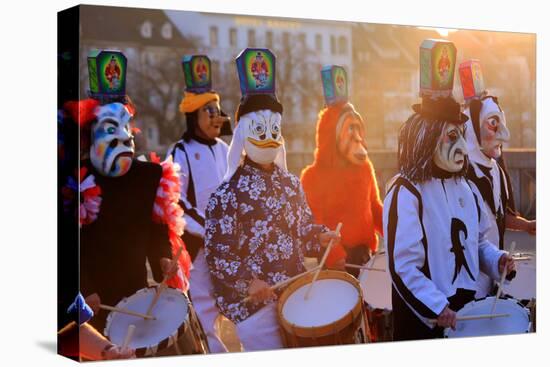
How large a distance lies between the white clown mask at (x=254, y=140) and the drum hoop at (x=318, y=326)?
2.56 ft

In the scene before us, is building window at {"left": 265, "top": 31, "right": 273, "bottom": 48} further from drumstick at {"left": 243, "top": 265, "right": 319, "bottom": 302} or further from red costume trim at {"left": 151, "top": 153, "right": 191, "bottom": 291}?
drumstick at {"left": 243, "top": 265, "right": 319, "bottom": 302}

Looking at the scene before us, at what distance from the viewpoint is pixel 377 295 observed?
28.8 feet

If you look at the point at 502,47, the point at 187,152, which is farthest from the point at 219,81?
the point at 502,47

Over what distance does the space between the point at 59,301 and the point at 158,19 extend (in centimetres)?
181

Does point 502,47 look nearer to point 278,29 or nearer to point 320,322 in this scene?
point 278,29

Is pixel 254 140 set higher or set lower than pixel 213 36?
lower

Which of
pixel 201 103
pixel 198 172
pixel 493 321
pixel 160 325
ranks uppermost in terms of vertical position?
pixel 201 103

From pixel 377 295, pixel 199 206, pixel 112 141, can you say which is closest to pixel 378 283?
pixel 377 295

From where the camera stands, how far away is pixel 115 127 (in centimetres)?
797

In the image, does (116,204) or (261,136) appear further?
(261,136)

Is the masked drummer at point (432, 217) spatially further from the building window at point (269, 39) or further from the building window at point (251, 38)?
the building window at point (251, 38)

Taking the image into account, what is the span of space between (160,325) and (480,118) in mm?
2694

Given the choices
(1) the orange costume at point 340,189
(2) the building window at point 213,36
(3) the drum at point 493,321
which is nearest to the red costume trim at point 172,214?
(2) the building window at point 213,36

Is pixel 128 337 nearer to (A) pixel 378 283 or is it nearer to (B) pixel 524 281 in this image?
(A) pixel 378 283
